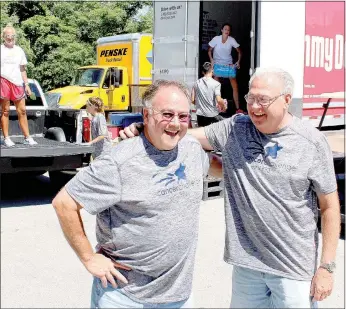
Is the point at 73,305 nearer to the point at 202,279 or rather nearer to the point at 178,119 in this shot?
the point at 202,279

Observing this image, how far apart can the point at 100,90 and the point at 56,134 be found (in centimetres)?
773

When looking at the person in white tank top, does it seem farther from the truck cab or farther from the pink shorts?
the truck cab

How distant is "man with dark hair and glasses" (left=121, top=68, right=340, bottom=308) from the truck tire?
20.5 feet

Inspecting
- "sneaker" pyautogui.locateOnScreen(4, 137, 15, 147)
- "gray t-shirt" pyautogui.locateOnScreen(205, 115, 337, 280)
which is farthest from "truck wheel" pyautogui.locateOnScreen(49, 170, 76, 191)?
Result: "gray t-shirt" pyautogui.locateOnScreen(205, 115, 337, 280)

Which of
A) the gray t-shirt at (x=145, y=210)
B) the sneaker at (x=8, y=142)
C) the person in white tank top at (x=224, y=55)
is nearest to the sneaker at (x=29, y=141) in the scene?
the sneaker at (x=8, y=142)

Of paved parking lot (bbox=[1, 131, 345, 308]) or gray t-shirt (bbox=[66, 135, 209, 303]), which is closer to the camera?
gray t-shirt (bbox=[66, 135, 209, 303])

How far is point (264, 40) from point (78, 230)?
654 cm

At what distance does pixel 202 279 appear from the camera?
471 centimetres

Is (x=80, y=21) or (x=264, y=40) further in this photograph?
(x=80, y=21)

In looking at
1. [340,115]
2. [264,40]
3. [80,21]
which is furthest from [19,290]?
[80,21]

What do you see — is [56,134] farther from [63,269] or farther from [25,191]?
[63,269]

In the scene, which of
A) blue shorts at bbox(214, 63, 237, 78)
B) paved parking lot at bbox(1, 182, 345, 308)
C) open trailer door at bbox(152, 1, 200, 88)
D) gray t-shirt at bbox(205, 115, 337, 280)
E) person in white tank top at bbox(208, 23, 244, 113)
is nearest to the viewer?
gray t-shirt at bbox(205, 115, 337, 280)

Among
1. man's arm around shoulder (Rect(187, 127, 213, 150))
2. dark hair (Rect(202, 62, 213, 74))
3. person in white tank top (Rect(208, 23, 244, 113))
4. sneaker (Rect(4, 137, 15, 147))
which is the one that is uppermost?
person in white tank top (Rect(208, 23, 244, 113))

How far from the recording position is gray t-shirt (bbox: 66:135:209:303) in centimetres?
217
